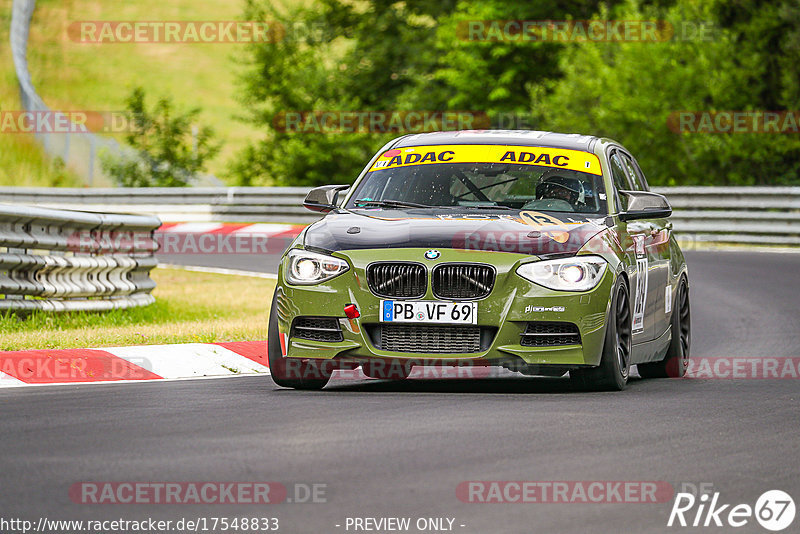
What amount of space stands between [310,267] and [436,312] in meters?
0.86

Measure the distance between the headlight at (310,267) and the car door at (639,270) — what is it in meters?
1.99

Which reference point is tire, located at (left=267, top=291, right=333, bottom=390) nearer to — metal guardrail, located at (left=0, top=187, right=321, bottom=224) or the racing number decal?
the racing number decal

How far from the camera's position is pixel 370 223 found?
964cm

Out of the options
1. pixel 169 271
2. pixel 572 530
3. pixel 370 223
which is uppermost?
pixel 370 223

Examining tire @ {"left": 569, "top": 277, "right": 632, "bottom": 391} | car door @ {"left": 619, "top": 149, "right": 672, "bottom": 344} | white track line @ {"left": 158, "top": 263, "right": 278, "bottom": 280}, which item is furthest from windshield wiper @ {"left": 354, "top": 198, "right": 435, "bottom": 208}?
white track line @ {"left": 158, "top": 263, "right": 278, "bottom": 280}

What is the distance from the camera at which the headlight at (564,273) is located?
907cm

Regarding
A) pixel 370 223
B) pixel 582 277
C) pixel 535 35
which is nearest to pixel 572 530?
pixel 582 277

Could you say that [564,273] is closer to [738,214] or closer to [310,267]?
[310,267]

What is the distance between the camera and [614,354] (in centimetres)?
937

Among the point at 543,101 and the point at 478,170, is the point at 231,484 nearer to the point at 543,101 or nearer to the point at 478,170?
the point at 478,170

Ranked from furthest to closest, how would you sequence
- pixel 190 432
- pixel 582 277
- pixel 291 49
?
pixel 291 49
pixel 582 277
pixel 190 432

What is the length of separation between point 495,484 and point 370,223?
3670 mm

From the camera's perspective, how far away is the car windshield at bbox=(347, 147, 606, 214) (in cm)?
1024

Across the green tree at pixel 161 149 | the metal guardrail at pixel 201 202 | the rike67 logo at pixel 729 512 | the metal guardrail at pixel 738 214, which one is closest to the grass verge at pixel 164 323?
the rike67 logo at pixel 729 512
